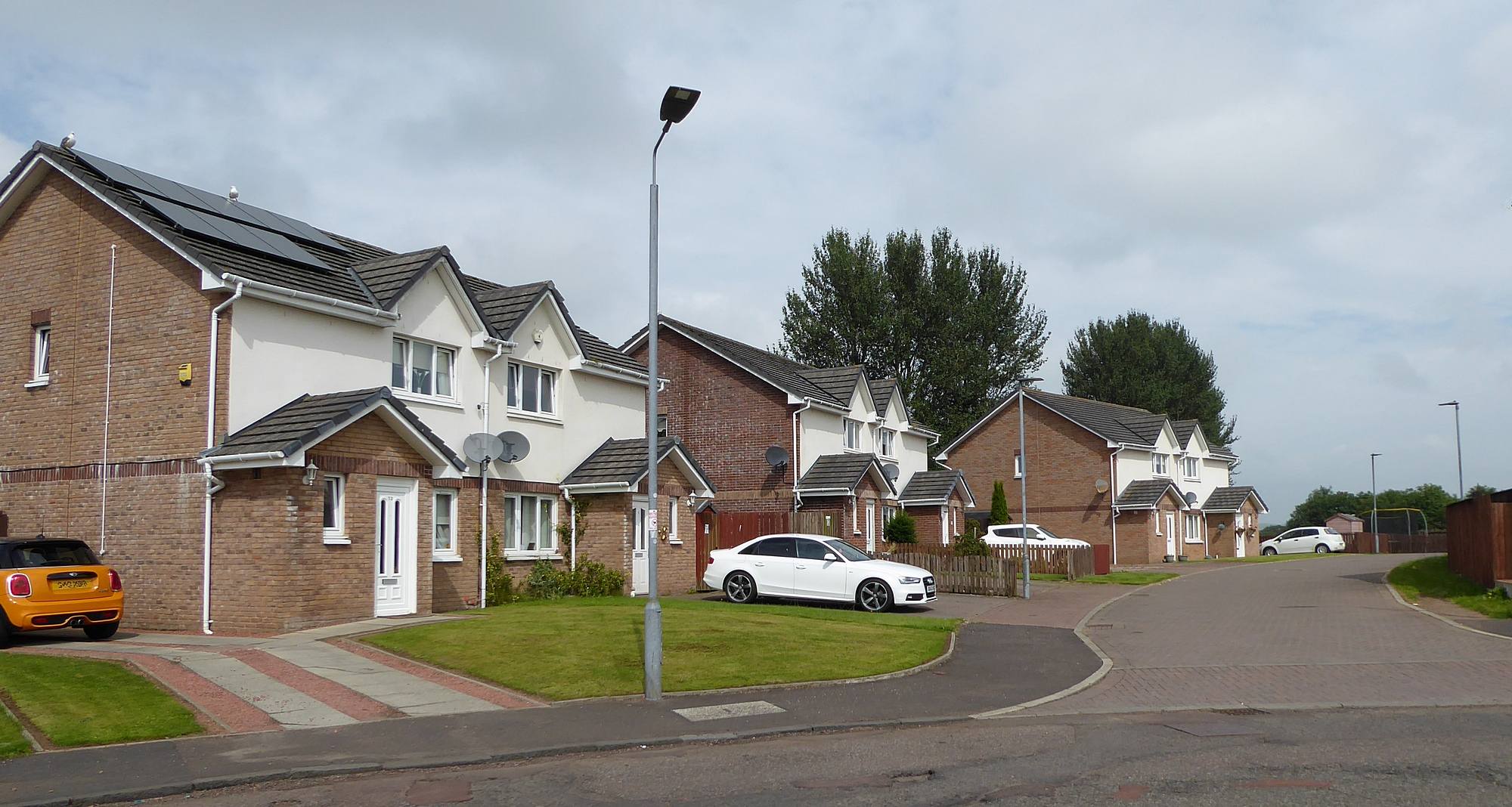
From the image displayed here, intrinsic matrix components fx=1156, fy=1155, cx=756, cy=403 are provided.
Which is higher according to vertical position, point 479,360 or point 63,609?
point 479,360

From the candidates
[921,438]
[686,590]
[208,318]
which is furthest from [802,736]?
[921,438]

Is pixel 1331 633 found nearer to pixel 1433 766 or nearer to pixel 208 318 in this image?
pixel 1433 766

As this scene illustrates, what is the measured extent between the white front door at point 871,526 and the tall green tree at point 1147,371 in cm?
4156

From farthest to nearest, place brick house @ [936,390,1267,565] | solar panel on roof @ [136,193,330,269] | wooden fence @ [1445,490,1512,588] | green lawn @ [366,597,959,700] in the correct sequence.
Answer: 1. brick house @ [936,390,1267,565]
2. wooden fence @ [1445,490,1512,588]
3. solar panel on roof @ [136,193,330,269]
4. green lawn @ [366,597,959,700]

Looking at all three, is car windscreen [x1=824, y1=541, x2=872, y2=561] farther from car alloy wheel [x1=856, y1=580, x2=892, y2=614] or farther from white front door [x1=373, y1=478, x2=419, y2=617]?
white front door [x1=373, y1=478, x2=419, y2=617]

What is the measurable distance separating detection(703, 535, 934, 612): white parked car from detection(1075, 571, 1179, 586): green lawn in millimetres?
12492

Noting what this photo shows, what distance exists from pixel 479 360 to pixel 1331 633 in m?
16.4

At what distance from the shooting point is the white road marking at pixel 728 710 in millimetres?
11688

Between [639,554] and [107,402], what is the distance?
36.5 feet

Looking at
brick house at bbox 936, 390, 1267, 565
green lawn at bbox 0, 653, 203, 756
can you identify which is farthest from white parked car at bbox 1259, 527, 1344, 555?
green lawn at bbox 0, 653, 203, 756

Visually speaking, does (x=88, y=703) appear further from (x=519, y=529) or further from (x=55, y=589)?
(x=519, y=529)

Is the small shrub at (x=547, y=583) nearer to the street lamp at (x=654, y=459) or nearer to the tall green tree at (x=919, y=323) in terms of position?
the street lamp at (x=654, y=459)

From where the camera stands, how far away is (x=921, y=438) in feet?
159

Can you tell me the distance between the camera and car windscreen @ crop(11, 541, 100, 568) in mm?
15539
